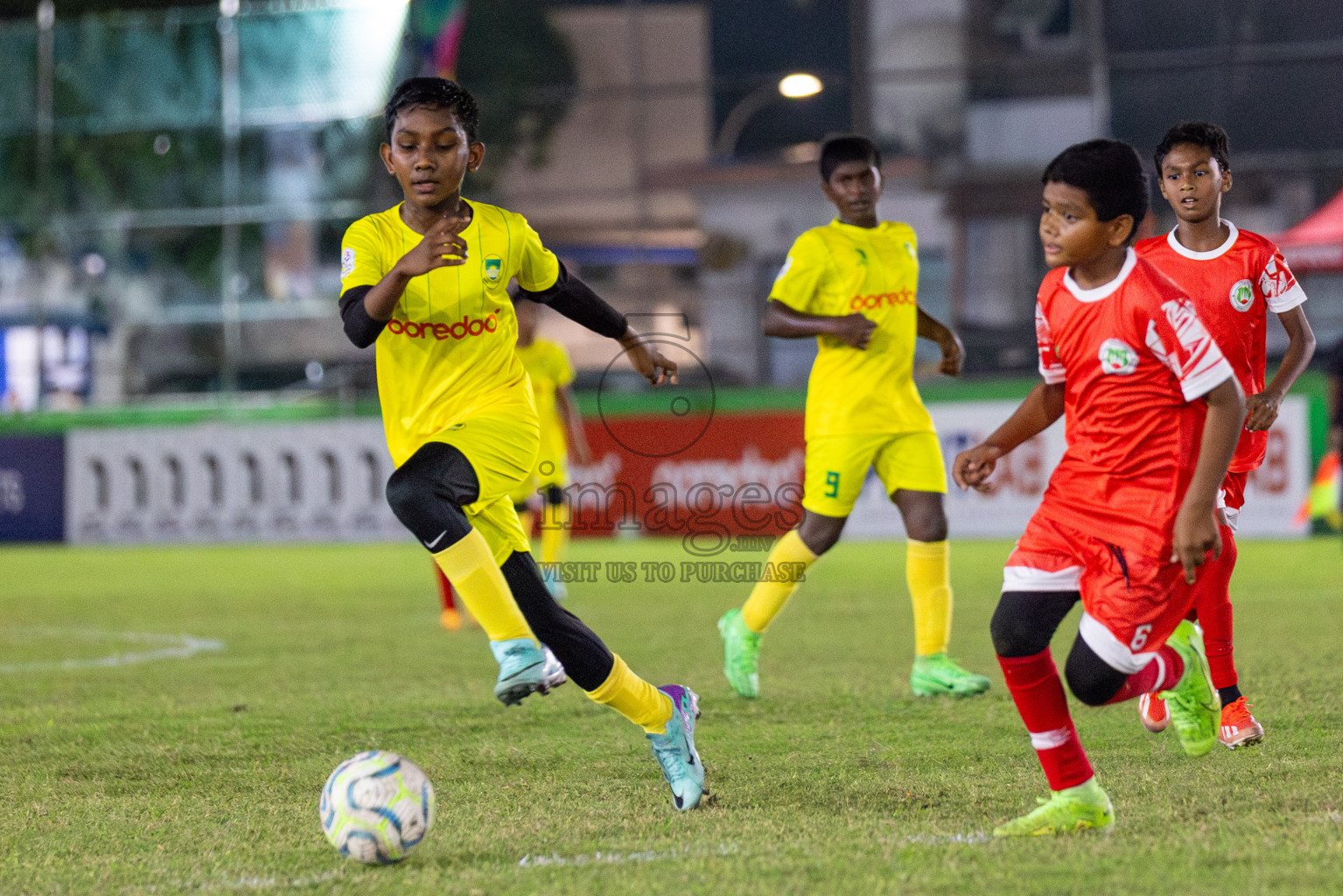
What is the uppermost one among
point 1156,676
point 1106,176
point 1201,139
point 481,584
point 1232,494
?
point 1201,139

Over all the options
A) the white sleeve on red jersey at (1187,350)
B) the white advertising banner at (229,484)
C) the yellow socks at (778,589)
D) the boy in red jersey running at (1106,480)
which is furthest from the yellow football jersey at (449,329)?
the white advertising banner at (229,484)

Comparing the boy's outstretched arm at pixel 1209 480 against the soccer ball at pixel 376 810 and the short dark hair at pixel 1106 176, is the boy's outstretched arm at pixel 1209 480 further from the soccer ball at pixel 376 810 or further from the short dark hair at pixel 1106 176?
the soccer ball at pixel 376 810

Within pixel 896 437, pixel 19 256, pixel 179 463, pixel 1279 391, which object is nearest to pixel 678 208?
pixel 179 463

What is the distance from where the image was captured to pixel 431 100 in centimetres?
398

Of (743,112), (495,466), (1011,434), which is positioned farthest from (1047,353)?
(743,112)

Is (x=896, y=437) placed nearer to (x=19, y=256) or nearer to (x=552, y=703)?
(x=552, y=703)

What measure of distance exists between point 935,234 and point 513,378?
15.5 meters

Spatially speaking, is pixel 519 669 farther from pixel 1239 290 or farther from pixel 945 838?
pixel 1239 290

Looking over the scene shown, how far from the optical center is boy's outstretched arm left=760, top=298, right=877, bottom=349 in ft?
18.7

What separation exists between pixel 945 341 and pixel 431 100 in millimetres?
2841

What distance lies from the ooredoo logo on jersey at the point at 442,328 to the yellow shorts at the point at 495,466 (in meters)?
0.23

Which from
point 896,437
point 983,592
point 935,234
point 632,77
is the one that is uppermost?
point 632,77

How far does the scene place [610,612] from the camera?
932 cm

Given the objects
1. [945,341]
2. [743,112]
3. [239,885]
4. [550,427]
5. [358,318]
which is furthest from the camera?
[743,112]
